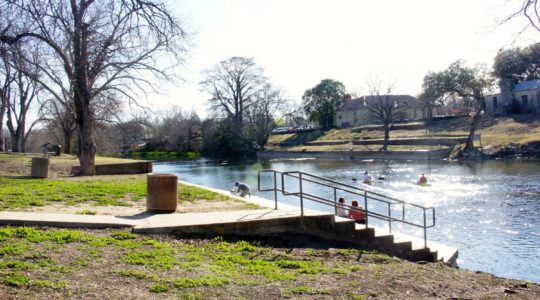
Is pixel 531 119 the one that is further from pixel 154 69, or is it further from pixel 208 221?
pixel 208 221

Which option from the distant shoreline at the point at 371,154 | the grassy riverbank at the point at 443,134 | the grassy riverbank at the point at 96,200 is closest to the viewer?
the grassy riverbank at the point at 96,200

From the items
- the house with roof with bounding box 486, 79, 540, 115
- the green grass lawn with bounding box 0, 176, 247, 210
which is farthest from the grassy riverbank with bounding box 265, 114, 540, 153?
the green grass lawn with bounding box 0, 176, 247, 210

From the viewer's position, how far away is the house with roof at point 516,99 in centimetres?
7831

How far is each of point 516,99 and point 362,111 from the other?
98.1 feet

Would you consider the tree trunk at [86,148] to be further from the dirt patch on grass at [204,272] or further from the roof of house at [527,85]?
the roof of house at [527,85]

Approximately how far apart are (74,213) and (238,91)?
7630 cm

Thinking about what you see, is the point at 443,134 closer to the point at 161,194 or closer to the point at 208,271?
the point at 161,194

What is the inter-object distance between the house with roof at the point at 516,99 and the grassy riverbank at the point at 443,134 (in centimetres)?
469

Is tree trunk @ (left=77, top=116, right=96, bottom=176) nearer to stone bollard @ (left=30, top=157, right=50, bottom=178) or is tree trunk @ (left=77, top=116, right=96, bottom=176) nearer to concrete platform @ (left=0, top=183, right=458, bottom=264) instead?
stone bollard @ (left=30, top=157, right=50, bottom=178)

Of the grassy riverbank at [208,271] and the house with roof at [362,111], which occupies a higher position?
the house with roof at [362,111]

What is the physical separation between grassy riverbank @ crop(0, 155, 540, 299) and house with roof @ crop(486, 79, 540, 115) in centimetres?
7651

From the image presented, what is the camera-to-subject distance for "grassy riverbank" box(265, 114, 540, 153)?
201 ft

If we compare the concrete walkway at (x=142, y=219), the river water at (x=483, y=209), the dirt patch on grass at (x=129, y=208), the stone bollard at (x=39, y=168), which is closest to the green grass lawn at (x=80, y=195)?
the dirt patch on grass at (x=129, y=208)

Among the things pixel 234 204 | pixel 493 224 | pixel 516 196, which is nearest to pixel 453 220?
pixel 493 224
